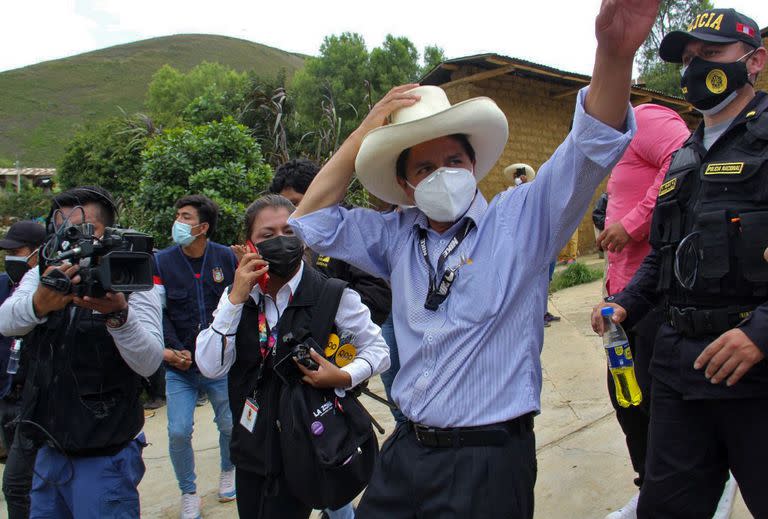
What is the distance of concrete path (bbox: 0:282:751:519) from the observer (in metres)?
3.51

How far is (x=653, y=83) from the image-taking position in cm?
3034

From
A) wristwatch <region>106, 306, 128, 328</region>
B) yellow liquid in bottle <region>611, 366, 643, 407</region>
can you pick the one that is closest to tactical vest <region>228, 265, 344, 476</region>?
wristwatch <region>106, 306, 128, 328</region>

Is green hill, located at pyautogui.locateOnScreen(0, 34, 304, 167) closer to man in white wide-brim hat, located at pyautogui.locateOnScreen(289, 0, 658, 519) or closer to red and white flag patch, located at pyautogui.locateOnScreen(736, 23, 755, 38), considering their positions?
red and white flag patch, located at pyautogui.locateOnScreen(736, 23, 755, 38)

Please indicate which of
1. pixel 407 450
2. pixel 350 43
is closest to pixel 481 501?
pixel 407 450

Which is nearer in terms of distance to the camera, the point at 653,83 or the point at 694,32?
the point at 694,32

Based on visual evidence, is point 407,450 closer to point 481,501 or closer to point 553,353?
point 481,501

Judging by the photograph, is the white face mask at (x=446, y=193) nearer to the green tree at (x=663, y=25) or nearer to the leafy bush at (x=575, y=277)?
the leafy bush at (x=575, y=277)

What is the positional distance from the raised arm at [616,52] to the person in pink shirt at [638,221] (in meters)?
1.46

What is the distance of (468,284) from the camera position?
72.4 inches

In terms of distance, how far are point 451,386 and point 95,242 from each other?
1.48 metres

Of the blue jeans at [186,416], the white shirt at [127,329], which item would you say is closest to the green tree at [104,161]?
the blue jeans at [186,416]

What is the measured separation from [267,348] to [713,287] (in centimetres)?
175

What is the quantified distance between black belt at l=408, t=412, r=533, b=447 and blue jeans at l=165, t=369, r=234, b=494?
2.56 meters

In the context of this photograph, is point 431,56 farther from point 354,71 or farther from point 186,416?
point 186,416
